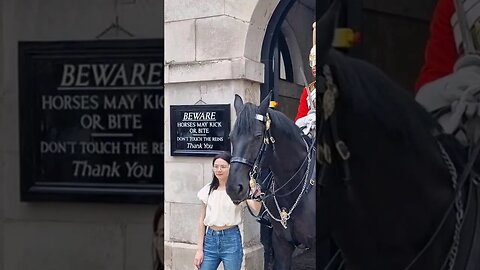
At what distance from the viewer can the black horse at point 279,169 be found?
2.42 m

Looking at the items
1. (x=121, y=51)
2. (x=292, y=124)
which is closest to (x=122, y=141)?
(x=121, y=51)

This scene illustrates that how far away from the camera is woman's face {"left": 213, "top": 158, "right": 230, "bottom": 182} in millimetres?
2457

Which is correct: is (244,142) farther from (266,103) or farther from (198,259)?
(198,259)

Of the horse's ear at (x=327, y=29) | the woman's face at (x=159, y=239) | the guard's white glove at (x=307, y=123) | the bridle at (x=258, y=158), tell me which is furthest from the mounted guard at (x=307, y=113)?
the horse's ear at (x=327, y=29)

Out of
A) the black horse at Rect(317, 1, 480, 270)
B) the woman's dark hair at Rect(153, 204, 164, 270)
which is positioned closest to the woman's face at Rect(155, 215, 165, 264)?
the woman's dark hair at Rect(153, 204, 164, 270)

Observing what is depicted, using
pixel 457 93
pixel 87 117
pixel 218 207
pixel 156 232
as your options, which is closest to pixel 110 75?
pixel 87 117

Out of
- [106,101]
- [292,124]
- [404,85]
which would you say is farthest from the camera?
[292,124]

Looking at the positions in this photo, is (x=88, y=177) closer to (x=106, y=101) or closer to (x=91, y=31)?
(x=106, y=101)

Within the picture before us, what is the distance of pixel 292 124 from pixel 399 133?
1825 mm

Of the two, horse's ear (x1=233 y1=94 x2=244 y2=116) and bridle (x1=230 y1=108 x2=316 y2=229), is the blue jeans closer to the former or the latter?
bridle (x1=230 y1=108 x2=316 y2=229)

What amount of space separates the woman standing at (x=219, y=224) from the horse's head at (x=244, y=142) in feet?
0.12

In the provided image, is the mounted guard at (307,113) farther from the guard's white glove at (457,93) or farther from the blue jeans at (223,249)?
the guard's white glove at (457,93)

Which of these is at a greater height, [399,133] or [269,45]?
[269,45]

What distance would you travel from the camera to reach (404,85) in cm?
61
